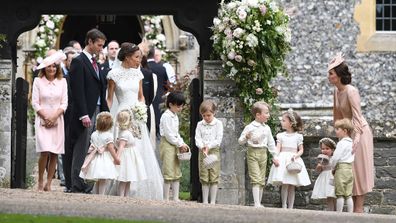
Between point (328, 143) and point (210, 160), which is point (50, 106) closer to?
point (210, 160)

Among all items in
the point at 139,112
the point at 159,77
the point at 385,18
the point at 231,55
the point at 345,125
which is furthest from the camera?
the point at 385,18

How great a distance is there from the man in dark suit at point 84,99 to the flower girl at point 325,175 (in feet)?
9.09

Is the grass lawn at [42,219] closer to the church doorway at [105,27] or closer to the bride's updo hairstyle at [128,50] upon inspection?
the bride's updo hairstyle at [128,50]

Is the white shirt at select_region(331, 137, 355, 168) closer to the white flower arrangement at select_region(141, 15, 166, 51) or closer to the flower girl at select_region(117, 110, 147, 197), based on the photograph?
the flower girl at select_region(117, 110, 147, 197)

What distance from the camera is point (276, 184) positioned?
62.6 feet

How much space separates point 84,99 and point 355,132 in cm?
341

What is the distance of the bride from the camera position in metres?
19.1

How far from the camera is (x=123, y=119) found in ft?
61.4

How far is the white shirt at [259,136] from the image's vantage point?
62.0ft

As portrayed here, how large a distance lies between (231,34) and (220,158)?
155 cm

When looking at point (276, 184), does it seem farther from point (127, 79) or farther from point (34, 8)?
point (34, 8)

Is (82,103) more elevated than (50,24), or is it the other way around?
(50,24)

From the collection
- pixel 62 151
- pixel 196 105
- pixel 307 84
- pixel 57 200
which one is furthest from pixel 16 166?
pixel 307 84

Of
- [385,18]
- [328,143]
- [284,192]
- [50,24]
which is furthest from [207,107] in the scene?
[50,24]
